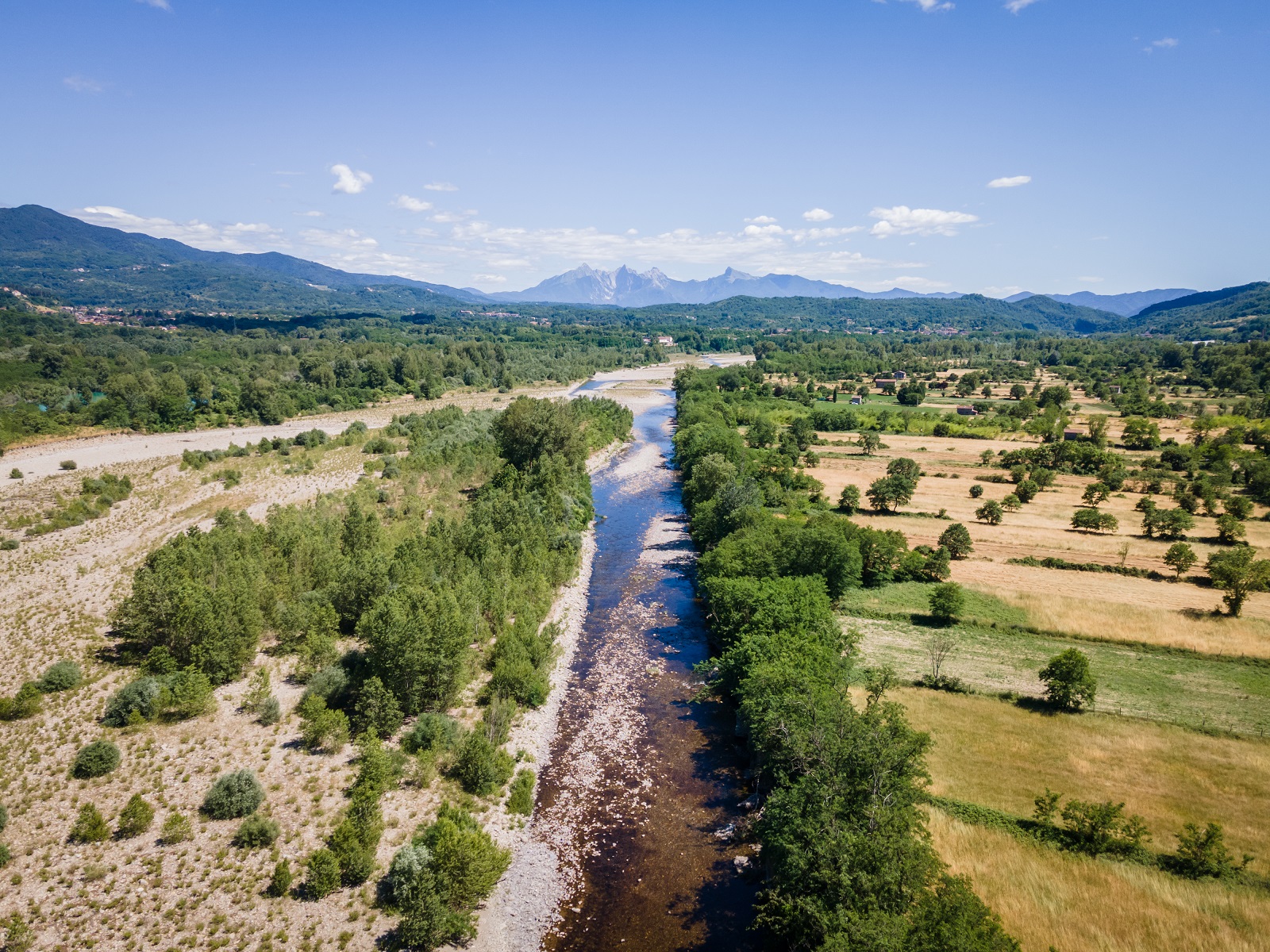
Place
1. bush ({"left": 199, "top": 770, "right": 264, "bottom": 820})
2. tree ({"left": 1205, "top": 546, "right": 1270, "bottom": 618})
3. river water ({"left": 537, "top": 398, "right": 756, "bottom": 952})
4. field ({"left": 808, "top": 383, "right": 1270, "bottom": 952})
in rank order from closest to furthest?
1. field ({"left": 808, "top": 383, "right": 1270, "bottom": 952})
2. river water ({"left": 537, "top": 398, "right": 756, "bottom": 952})
3. bush ({"left": 199, "top": 770, "right": 264, "bottom": 820})
4. tree ({"left": 1205, "top": 546, "right": 1270, "bottom": 618})

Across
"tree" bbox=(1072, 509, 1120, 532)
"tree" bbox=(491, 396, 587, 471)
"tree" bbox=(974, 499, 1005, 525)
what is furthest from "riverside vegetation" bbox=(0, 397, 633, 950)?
"tree" bbox=(1072, 509, 1120, 532)

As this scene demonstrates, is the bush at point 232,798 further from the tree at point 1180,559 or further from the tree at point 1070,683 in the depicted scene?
the tree at point 1180,559

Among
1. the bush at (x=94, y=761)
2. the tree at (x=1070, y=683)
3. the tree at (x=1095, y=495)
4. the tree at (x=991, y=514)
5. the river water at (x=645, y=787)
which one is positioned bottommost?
the river water at (x=645, y=787)

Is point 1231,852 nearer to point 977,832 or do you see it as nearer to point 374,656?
point 977,832

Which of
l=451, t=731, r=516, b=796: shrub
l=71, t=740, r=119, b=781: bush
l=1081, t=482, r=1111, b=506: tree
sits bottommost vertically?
l=451, t=731, r=516, b=796: shrub

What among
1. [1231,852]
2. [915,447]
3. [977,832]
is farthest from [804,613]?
[915,447]

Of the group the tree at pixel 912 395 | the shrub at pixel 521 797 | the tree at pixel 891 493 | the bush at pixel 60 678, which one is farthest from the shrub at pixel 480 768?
the tree at pixel 912 395

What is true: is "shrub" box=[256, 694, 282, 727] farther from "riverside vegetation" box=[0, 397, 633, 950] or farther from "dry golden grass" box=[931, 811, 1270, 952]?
"dry golden grass" box=[931, 811, 1270, 952]
